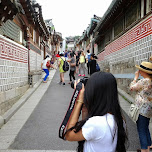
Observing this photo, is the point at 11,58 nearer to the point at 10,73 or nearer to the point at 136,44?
the point at 10,73

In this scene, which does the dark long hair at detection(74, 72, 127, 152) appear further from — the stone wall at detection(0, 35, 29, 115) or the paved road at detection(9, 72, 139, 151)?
the stone wall at detection(0, 35, 29, 115)

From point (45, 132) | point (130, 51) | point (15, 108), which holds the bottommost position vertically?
point (45, 132)

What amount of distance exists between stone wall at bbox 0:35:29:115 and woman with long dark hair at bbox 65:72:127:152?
13.6 feet

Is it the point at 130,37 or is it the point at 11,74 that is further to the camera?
the point at 130,37

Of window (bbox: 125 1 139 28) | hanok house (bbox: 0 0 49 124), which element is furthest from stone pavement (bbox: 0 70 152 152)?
window (bbox: 125 1 139 28)

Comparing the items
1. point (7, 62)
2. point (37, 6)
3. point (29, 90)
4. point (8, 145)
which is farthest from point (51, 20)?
point (8, 145)

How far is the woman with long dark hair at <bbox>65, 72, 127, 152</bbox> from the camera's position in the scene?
1328mm

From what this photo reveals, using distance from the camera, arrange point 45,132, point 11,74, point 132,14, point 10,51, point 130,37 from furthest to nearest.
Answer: point 132,14 → point 130,37 → point 11,74 → point 10,51 → point 45,132

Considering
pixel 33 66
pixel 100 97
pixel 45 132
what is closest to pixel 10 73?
pixel 45 132

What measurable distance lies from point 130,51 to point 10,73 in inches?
181

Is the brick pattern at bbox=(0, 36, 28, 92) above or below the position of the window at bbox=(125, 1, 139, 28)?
below

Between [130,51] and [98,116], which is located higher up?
[130,51]

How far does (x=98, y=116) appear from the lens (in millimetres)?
1352

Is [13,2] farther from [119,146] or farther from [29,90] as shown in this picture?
[119,146]
